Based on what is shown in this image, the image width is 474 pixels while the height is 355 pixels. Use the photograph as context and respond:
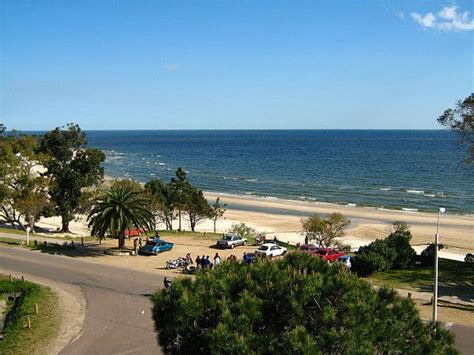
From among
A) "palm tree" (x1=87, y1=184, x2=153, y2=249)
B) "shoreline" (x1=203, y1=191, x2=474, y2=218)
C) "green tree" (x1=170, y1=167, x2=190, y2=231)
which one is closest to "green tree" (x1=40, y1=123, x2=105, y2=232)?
"green tree" (x1=170, y1=167, x2=190, y2=231)

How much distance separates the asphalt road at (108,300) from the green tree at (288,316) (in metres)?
7.86

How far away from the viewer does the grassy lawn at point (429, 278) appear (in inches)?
1041

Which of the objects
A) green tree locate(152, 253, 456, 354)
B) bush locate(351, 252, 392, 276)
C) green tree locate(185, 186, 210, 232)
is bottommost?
bush locate(351, 252, 392, 276)

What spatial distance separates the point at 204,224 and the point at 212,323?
4868cm

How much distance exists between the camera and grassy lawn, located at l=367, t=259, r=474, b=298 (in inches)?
1041

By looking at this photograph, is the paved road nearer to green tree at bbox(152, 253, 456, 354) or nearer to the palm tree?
the palm tree

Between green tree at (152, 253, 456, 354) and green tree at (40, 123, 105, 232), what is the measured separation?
36.9 metres

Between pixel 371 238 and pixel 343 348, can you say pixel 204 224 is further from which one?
pixel 343 348

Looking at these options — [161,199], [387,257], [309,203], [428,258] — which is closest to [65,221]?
[161,199]

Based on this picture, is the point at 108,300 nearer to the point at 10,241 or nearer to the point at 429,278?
the point at 429,278

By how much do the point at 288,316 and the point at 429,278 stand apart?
68.1 ft

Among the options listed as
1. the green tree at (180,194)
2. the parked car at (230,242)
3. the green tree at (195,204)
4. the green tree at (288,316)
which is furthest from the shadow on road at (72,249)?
the green tree at (288,316)

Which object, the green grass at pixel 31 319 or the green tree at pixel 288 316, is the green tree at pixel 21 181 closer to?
the green grass at pixel 31 319

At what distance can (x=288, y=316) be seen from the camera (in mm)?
10320
